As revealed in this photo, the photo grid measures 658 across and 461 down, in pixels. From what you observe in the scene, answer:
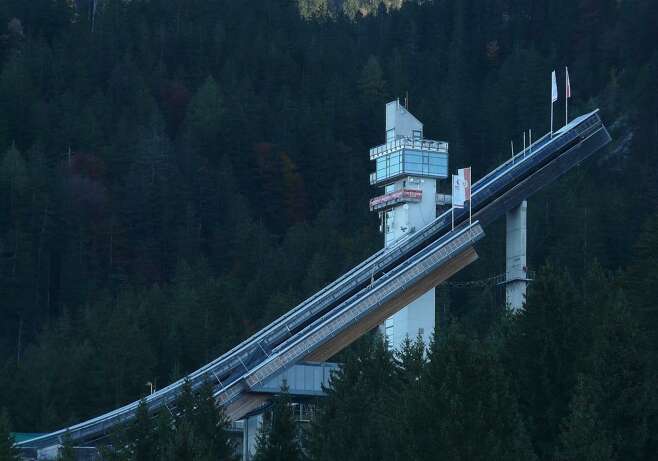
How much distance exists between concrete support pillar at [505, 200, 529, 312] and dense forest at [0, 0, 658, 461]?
85.8 inches

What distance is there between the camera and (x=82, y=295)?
335 feet

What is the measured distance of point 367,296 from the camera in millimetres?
70438

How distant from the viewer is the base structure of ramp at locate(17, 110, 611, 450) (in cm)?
6744

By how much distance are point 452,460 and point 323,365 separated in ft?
83.0

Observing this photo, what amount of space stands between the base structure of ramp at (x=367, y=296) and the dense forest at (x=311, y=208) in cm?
429

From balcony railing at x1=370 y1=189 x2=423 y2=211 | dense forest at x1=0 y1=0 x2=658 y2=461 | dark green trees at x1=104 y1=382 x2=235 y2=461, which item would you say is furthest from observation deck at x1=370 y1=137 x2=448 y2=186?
dark green trees at x1=104 y1=382 x2=235 y2=461

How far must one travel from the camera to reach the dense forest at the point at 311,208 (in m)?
49.2

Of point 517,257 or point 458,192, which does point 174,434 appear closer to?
point 458,192

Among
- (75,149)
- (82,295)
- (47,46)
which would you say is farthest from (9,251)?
(47,46)

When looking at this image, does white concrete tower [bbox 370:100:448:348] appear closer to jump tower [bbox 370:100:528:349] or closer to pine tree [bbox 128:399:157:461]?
jump tower [bbox 370:100:528:349]

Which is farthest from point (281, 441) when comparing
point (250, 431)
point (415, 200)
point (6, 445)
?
point (415, 200)

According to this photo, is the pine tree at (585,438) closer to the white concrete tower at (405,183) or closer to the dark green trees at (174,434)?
the dark green trees at (174,434)

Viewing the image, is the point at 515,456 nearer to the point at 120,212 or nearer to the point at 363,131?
the point at 120,212

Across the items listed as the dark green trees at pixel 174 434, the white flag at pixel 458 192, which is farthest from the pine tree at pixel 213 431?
the white flag at pixel 458 192
